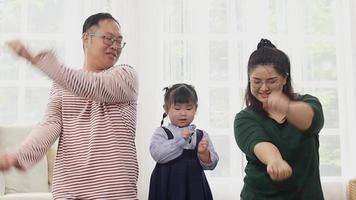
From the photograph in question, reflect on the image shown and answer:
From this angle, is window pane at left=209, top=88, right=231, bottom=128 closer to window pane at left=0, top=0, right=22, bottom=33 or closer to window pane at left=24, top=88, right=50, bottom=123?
window pane at left=24, top=88, right=50, bottom=123

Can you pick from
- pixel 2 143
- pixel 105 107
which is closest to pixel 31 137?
pixel 105 107

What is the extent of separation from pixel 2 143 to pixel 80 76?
1685mm

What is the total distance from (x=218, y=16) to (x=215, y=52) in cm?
26

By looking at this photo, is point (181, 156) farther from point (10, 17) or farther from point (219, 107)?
point (10, 17)

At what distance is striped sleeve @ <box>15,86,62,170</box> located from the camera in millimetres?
1276

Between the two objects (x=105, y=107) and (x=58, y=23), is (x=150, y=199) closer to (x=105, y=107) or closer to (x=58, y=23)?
(x=105, y=107)

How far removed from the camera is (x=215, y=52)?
119 inches

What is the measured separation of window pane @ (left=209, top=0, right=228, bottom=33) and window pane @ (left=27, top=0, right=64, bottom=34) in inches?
40.9

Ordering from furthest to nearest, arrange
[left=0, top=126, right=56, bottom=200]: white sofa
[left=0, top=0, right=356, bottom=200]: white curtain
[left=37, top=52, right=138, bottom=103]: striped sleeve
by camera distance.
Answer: [left=0, top=0, right=356, bottom=200]: white curtain < [left=0, top=126, right=56, bottom=200]: white sofa < [left=37, top=52, right=138, bottom=103]: striped sleeve

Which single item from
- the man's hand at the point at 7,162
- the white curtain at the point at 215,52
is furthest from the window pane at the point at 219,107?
the man's hand at the point at 7,162

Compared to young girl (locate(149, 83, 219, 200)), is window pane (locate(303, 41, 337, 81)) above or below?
above

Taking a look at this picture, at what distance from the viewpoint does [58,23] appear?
119 inches

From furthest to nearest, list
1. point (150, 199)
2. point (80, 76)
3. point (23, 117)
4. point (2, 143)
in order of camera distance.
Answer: point (23, 117)
point (2, 143)
point (150, 199)
point (80, 76)

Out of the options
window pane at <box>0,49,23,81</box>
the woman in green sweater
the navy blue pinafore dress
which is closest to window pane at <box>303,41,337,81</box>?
the navy blue pinafore dress
